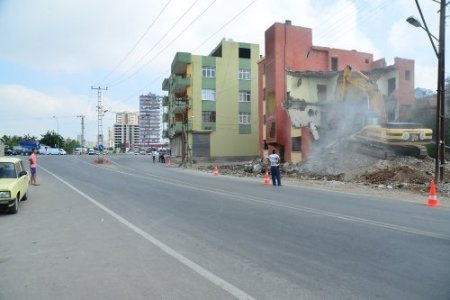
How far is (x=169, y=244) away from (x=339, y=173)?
2286cm

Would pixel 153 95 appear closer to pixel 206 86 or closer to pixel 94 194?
pixel 206 86

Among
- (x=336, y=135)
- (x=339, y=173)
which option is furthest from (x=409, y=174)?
(x=336, y=135)

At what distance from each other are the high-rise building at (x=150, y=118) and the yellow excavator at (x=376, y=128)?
3508 inches

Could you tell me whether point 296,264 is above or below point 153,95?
below

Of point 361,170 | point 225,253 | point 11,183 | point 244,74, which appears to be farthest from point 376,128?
point 244,74

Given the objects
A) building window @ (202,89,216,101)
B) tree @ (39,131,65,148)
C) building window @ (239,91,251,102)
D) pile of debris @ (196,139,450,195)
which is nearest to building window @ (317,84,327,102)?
pile of debris @ (196,139,450,195)

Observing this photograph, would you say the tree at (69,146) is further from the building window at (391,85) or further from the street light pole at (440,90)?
the street light pole at (440,90)

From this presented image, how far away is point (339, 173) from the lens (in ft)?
94.6

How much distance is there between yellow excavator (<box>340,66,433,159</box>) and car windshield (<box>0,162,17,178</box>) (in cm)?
2285

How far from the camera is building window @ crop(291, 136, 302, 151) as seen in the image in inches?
1463

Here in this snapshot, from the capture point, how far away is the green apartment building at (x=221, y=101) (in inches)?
2373

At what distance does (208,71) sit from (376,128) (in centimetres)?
3510

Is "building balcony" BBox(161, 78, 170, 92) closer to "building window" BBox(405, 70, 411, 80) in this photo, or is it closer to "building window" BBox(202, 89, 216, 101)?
"building window" BBox(202, 89, 216, 101)

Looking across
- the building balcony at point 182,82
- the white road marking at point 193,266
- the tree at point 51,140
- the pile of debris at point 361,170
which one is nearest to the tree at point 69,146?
the tree at point 51,140
